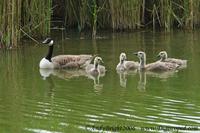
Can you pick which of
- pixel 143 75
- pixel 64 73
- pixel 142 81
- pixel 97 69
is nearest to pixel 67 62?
pixel 64 73

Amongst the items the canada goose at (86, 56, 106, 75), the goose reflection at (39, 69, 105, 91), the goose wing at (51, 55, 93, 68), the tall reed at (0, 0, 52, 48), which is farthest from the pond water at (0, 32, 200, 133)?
the tall reed at (0, 0, 52, 48)

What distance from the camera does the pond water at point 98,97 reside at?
7898 mm

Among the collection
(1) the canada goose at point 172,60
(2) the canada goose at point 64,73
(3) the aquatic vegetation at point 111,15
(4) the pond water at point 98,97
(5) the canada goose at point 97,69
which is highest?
(3) the aquatic vegetation at point 111,15

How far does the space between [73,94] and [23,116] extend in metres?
1.79

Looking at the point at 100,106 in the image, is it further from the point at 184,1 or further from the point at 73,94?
the point at 184,1

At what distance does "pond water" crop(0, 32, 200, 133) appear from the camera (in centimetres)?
790

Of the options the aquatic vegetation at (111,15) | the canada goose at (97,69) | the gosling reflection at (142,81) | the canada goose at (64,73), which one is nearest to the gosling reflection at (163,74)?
the gosling reflection at (142,81)

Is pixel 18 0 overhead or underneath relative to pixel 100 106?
overhead

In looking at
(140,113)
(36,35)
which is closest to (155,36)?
(36,35)

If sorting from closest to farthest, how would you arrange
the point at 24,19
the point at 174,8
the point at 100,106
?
the point at 100,106
the point at 24,19
the point at 174,8

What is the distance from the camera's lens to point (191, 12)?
18672 millimetres

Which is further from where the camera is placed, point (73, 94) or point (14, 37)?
point (14, 37)

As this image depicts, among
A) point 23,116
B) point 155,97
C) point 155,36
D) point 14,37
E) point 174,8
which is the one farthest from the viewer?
point 174,8

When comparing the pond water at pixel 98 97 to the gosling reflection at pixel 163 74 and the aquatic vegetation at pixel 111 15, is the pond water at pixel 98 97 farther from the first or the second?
the aquatic vegetation at pixel 111 15
